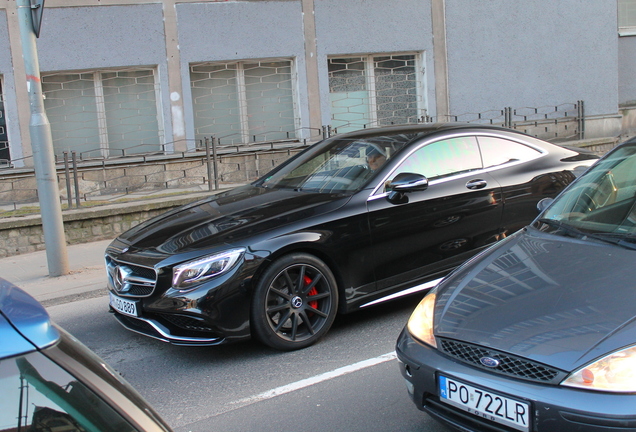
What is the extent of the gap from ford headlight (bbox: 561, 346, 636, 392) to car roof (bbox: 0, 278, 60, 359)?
189 centimetres

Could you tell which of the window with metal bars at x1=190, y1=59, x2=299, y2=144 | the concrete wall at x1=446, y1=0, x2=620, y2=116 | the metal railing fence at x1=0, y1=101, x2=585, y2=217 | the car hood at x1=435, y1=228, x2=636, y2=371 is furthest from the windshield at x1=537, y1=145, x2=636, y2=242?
the concrete wall at x1=446, y1=0, x2=620, y2=116

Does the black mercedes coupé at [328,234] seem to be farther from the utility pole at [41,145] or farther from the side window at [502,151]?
the utility pole at [41,145]

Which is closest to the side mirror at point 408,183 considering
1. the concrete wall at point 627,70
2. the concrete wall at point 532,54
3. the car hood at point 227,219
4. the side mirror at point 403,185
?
the side mirror at point 403,185

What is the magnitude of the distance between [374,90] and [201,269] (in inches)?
388

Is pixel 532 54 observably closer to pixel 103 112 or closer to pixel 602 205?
pixel 103 112

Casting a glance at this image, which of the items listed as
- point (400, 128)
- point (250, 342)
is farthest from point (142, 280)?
point (400, 128)

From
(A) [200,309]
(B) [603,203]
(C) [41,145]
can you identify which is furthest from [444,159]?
(C) [41,145]

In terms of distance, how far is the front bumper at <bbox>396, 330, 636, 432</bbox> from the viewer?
2.39 meters

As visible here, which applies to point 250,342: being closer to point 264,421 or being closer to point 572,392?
point 264,421

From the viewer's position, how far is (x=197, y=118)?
40.6 feet

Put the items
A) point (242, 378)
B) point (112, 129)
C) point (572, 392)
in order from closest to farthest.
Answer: point (572, 392) < point (242, 378) < point (112, 129)

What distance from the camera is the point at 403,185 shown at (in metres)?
4.88

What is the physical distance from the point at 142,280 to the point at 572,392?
300 centimetres

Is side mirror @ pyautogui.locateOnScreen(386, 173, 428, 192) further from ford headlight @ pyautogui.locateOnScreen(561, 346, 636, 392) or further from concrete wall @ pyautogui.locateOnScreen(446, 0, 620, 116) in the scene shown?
concrete wall @ pyautogui.locateOnScreen(446, 0, 620, 116)
